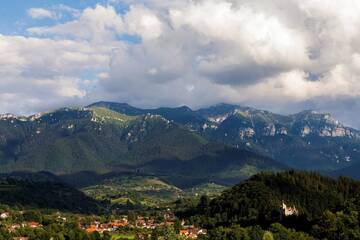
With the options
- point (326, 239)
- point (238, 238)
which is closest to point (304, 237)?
point (326, 239)

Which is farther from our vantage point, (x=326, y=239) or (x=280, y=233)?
(x=280, y=233)

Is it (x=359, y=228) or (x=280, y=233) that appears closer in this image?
(x=359, y=228)

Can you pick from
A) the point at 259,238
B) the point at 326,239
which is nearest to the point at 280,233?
the point at 259,238

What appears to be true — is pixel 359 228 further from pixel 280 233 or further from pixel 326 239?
pixel 280 233

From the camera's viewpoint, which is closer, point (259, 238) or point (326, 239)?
point (326, 239)

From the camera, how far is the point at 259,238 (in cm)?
19625

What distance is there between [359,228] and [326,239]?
11.8m

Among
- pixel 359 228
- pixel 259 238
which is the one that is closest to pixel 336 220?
pixel 359 228

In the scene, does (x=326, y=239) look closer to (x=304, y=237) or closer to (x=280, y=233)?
(x=304, y=237)

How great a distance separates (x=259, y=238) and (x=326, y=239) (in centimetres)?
2397

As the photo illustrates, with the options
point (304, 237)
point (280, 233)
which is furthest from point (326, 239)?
point (280, 233)

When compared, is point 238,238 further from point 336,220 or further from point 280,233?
point 336,220

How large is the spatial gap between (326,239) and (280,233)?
21666mm

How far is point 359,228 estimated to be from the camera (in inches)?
7249
